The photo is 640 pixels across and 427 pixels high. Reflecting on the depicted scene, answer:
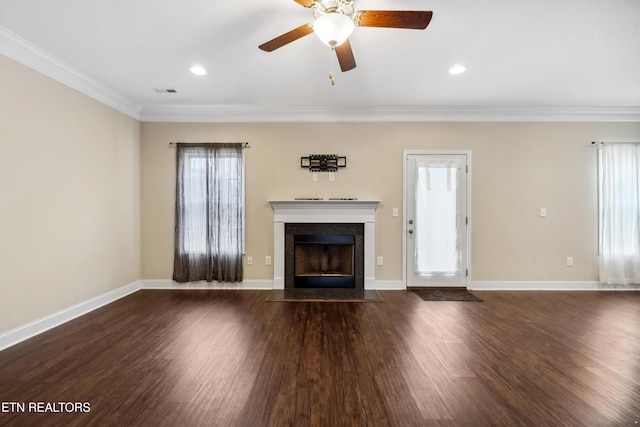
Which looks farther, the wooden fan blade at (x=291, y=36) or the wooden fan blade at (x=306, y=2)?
the wooden fan blade at (x=291, y=36)

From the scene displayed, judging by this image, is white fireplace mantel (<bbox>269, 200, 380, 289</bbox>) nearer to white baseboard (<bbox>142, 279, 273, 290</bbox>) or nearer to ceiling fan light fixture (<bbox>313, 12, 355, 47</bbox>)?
white baseboard (<bbox>142, 279, 273, 290</bbox>)

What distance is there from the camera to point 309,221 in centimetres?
391

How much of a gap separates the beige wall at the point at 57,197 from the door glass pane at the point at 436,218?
13.8 ft

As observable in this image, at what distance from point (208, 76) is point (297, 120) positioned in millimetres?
1363

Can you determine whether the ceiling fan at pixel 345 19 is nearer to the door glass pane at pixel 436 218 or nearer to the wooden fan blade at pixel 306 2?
the wooden fan blade at pixel 306 2

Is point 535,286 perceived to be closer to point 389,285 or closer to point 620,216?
point 620,216

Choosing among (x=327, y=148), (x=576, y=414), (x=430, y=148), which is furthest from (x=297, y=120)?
(x=576, y=414)

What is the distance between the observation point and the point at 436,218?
3.98m

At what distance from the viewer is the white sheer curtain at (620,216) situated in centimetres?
384

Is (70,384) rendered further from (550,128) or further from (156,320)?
(550,128)

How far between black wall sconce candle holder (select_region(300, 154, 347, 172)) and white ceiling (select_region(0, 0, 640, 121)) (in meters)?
0.61

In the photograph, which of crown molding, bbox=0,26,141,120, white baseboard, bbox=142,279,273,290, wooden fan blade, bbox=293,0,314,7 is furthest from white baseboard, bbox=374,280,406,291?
crown molding, bbox=0,26,141,120

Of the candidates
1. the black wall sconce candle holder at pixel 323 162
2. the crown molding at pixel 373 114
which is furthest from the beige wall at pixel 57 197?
the black wall sconce candle holder at pixel 323 162

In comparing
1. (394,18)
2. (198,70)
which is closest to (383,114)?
(394,18)
